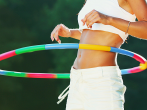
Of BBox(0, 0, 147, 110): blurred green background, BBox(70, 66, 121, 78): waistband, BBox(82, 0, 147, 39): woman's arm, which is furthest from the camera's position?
BBox(0, 0, 147, 110): blurred green background

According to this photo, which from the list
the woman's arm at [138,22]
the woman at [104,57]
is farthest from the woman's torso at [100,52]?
the woman's arm at [138,22]

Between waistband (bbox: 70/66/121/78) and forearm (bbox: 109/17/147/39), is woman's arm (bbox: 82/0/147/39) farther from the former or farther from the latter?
waistband (bbox: 70/66/121/78)

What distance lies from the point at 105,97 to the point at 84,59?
263mm

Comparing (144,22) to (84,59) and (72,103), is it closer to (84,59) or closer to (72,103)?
(84,59)

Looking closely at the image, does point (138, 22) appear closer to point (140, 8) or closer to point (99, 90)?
point (140, 8)

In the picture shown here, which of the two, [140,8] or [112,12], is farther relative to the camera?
[112,12]

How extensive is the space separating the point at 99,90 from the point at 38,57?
4.00 metres

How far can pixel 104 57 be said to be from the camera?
3.93ft

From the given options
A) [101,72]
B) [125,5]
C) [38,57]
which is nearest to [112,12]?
[125,5]

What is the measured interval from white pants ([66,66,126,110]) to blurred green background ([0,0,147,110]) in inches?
148

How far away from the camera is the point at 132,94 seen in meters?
5.10

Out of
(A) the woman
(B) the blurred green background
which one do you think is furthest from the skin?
(B) the blurred green background

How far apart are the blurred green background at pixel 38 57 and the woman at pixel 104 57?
369 centimetres

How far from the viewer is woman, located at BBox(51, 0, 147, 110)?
104cm
